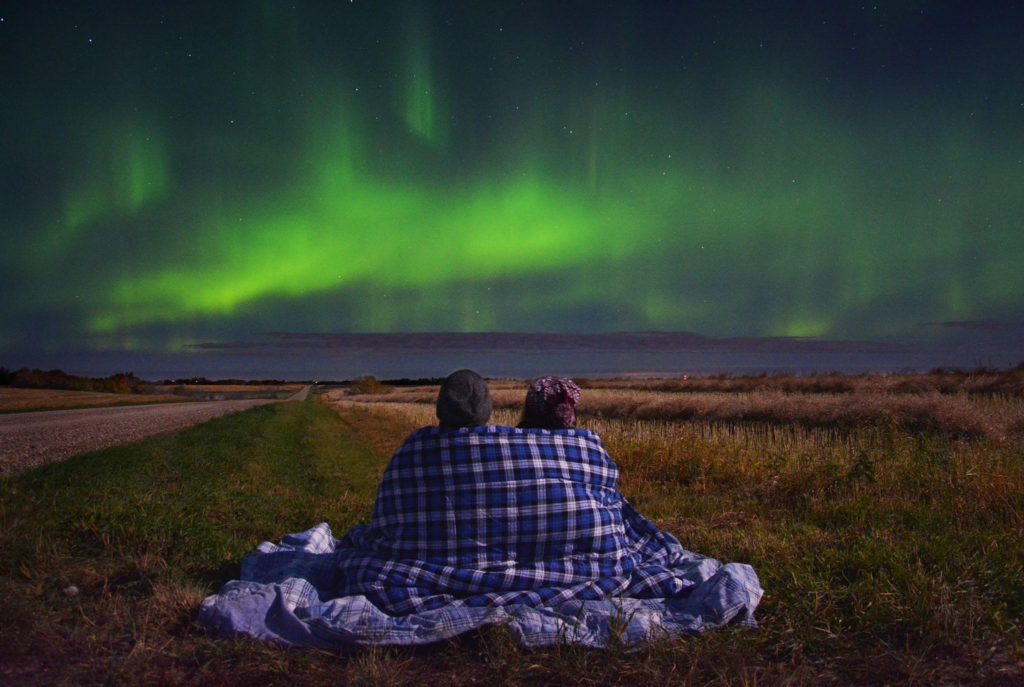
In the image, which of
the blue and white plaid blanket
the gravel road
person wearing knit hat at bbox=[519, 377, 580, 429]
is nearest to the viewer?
the blue and white plaid blanket

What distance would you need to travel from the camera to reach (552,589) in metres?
4.95

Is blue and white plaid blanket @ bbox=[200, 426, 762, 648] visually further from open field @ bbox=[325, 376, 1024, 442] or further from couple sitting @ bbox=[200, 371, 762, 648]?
open field @ bbox=[325, 376, 1024, 442]

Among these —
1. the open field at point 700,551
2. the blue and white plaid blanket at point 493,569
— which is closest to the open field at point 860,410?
the open field at point 700,551

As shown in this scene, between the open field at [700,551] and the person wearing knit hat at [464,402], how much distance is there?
138 centimetres

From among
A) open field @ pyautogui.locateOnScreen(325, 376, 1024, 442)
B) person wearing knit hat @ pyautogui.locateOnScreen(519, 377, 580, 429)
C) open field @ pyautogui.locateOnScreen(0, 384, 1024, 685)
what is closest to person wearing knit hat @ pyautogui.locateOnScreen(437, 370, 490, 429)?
person wearing knit hat @ pyautogui.locateOnScreen(519, 377, 580, 429)

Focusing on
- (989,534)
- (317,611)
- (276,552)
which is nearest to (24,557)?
(276,552)

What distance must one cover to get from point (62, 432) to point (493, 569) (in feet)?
80.4

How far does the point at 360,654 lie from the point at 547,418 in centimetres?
197

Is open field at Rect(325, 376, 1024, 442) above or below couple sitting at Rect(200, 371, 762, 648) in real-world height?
below

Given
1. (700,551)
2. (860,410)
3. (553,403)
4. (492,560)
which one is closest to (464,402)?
(553,403)

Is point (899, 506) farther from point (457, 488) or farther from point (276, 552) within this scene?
point (276, 552)

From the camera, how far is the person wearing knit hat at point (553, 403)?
5.17m

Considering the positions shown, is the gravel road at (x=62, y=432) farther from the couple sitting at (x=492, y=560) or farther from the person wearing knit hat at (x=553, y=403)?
the person wearing knit hat at (x=553, y=403)

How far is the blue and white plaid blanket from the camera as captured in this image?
4590mm
